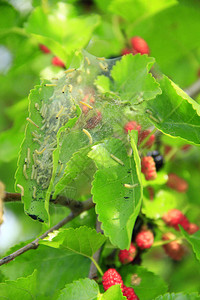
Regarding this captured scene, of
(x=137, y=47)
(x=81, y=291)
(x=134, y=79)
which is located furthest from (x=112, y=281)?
(x=137, y=47)

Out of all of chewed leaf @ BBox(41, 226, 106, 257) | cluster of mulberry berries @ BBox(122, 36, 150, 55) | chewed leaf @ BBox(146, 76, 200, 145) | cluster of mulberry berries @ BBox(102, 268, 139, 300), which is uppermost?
chewed leaf @ BBox(146, 76, 200, 145)

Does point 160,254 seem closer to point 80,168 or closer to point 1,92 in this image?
point 1,92

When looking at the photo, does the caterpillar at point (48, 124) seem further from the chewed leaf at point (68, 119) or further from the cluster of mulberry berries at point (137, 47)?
the cluster of mulberry berries at point (137, 47)

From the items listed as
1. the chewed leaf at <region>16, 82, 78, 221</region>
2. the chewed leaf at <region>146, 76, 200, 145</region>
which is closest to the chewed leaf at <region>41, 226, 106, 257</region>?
the chewed leaf at <region>16, 82, 78, 221</region>

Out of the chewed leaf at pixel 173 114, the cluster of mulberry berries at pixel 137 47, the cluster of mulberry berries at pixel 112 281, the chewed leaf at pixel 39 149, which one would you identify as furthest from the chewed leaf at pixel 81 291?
the cluster of mulberry berries at pixel 137 47

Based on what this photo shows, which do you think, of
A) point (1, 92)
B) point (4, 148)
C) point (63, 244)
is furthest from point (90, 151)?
point (1, 92)

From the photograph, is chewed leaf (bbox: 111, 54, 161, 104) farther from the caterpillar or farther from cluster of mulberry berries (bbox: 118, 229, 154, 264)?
cluster of mulberry berries (bbox: 118, 229, 154, 264)

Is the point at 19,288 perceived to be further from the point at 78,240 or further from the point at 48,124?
the point at 48,124
